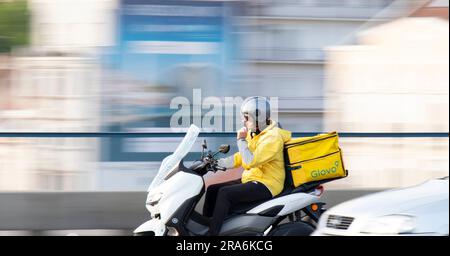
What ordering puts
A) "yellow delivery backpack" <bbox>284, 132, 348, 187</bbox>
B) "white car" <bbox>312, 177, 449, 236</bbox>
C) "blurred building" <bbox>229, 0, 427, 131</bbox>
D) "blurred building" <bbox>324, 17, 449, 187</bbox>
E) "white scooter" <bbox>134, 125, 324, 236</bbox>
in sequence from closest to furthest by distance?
"white car" <bbox>312, 177, 449, 236</bbox>, "white scooter" <bbox>134, 125, 324, 236</bbox>, "yellow delivery backpack" <bbox>284, 132, 348, 187</bbox>, "blurred building" <bbox>324, 17, 449, 187</bbox>, "blurred building" <bbox>229, 0, 427, 131</bbox>

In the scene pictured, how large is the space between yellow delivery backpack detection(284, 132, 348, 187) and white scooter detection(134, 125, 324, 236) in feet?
0.31

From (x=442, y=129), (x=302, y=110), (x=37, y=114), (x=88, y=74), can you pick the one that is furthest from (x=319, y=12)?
(x=37, y=114)

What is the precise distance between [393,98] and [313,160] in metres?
3.23

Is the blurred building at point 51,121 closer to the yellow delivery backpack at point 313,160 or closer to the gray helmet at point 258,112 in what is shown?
the gray helmet at point 258,112

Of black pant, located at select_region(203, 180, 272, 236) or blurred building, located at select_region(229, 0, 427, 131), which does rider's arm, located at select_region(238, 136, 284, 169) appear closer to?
black pant, located at select_region(203, 180, 272, 236)

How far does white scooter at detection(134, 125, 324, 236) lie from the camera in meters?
6.84

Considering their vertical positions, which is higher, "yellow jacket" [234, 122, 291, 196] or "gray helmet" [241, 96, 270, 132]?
"gray helmet" [241, 96, 270, 132]

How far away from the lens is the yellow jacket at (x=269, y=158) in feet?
22.6

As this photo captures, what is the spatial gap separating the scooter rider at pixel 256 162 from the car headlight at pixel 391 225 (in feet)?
3.64

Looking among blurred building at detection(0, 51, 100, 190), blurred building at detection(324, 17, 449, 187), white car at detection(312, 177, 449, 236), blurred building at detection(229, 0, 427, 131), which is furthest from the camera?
blurred building at detection(229, 0, 427, 131)

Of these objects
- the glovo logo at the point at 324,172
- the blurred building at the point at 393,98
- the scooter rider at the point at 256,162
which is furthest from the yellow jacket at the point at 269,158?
the blurred building at the point at 393,98

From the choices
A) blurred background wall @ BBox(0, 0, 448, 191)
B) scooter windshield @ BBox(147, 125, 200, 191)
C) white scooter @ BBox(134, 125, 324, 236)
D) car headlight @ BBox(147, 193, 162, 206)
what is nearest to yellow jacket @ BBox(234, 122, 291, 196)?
white scooter @ BBox(134, 125, 324, 236)

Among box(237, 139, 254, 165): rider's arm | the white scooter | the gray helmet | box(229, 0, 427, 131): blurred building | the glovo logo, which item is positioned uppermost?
box(229, 0, 427, 131): blurred building

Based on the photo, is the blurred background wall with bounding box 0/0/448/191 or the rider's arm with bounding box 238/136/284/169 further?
the blurred background wall with bounding box 0/0/448/191
